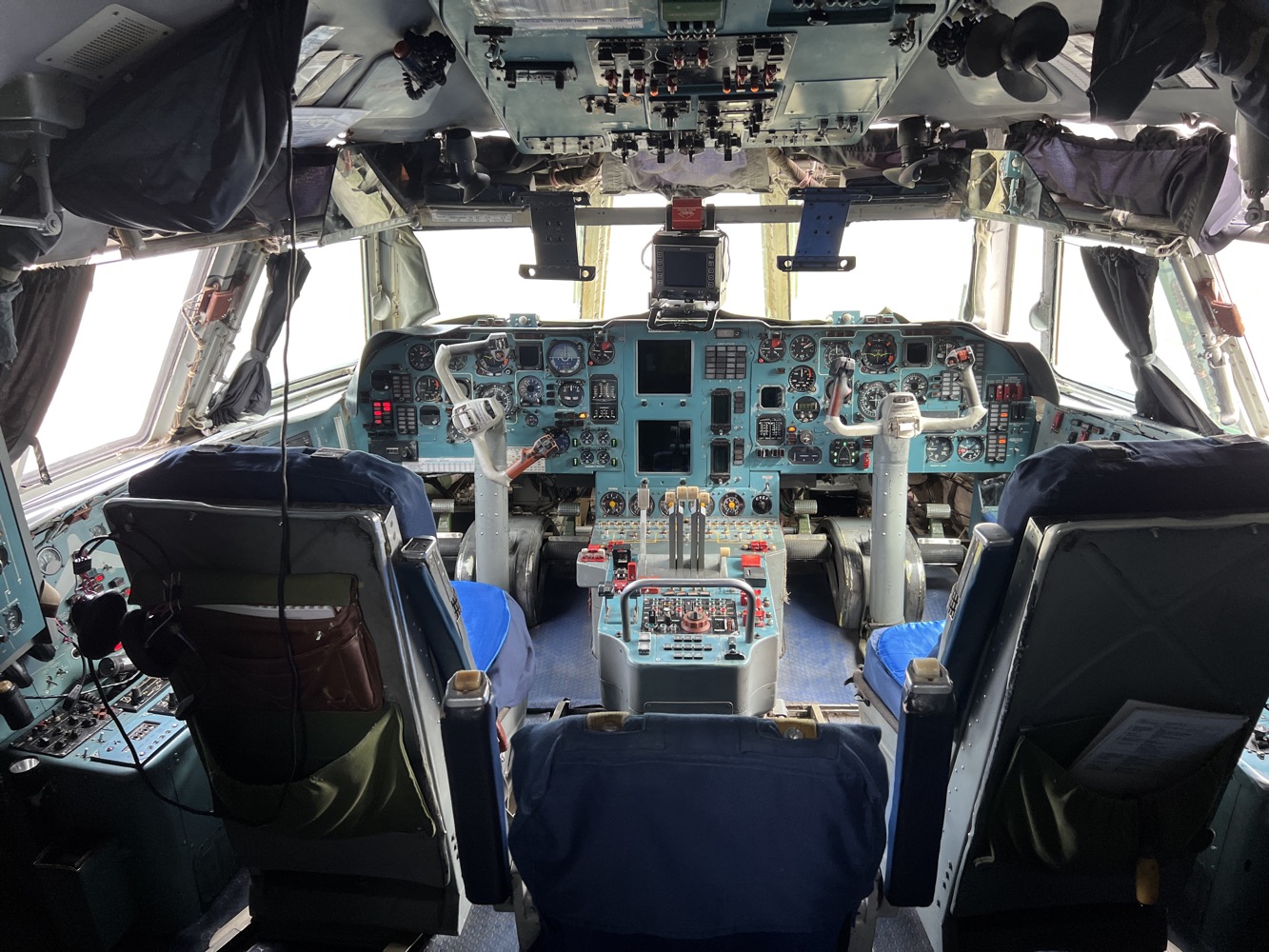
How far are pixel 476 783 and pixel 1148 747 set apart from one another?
59.0 inches

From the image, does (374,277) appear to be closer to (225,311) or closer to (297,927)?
(225,311)

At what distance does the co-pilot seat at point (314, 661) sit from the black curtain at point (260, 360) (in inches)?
97.7

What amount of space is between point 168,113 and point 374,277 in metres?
3.80

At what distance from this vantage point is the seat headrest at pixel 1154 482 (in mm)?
1653

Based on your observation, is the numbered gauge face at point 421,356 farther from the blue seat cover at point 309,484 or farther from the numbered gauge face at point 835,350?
the blue seat cover at point 309,484

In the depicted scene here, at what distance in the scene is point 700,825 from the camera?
140 centimetres

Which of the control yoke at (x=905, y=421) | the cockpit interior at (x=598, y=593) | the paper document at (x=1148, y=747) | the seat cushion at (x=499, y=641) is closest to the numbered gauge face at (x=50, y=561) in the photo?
the cockpit interior at (x=598, y=593)

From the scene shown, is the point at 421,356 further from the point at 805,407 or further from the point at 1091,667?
the point at 1091,667

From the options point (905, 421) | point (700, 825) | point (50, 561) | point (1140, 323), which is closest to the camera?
point (700, 825)

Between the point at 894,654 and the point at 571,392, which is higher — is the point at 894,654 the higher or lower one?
the lower one

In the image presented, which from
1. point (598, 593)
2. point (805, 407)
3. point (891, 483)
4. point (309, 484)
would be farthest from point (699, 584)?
point (805, 407)

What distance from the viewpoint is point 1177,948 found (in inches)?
89.0

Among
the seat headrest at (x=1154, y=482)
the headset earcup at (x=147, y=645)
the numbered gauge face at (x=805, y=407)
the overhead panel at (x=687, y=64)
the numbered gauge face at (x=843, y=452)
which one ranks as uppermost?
the overhead panel at (x=687, y=64)

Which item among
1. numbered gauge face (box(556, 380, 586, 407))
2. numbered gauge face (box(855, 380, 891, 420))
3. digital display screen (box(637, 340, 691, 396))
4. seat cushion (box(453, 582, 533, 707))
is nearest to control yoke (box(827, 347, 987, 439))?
numbered gauge face (box(855, 380, 891, 420))
